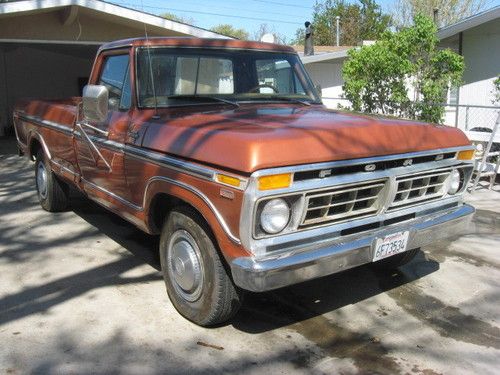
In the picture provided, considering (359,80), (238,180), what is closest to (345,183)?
(238,180)

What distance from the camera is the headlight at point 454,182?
4.17 metres

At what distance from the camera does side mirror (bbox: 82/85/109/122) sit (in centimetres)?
416

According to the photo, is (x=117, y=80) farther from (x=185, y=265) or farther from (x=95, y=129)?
(x=185, y=265)

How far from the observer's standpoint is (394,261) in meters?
4.88

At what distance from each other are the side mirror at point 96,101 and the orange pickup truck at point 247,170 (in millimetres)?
13

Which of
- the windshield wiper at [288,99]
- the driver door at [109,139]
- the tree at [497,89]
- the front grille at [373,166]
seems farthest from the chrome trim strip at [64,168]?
the tree at [497,89]

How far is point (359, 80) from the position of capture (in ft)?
30.5

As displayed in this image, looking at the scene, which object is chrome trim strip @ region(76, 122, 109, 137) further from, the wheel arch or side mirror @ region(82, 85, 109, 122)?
the wheel arch

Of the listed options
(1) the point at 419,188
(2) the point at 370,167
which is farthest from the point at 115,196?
(1) the point at 419,188

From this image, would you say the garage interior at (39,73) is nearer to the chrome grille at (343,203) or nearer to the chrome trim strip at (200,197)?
the chrome trim strip at (200,197)

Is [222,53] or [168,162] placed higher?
[222,53]

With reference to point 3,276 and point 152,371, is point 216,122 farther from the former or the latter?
point 3,276

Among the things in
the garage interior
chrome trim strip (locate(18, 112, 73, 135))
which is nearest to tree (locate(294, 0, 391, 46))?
the garage interior

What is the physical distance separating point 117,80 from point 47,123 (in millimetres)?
1898
